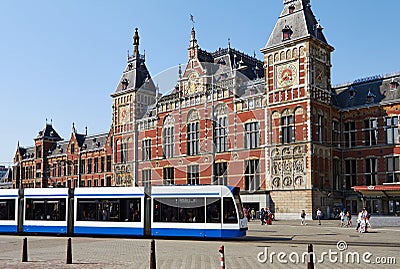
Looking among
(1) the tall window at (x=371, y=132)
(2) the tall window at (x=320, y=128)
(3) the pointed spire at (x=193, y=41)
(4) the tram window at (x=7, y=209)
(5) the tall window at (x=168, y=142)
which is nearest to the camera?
(4) the tram window at (x=7, y=209)

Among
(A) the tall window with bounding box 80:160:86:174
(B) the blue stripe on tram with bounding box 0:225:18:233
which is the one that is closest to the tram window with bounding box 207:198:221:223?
(B) the blue stripe on tram with bounding box 0:225:18:233

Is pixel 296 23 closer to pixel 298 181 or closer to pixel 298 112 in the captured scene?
pixel 298 112

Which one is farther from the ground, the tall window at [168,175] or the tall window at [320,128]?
the tall window at [320,128]

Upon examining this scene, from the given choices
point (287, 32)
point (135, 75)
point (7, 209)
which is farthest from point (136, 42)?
point (7, 209)

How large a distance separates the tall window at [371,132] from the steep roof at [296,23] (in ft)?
26.5

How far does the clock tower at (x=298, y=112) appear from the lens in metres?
40.5

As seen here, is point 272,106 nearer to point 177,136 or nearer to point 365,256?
point 177,136

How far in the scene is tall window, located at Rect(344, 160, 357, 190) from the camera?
1695 inches

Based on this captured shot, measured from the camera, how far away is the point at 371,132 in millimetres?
42312

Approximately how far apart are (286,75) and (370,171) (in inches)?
426

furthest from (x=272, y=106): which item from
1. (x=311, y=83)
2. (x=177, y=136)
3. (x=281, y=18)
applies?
(x=177, y=136)

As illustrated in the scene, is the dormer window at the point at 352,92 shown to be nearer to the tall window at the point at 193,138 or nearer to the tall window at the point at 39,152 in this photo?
the tall window at the point at 193,138

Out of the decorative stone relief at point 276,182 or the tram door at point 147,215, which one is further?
the decorative stone relief at point 276,182

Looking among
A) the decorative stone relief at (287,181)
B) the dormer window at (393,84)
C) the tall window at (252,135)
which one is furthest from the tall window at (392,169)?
the tall window at (252,135)
